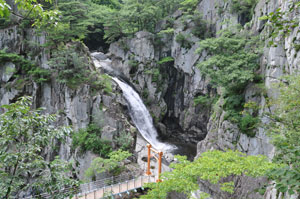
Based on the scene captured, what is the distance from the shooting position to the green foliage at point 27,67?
1750 cm

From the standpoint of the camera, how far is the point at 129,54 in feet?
85.5

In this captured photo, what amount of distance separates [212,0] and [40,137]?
24331 mm

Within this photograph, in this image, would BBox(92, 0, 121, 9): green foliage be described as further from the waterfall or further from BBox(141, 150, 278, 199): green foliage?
BBox(141, 150, 278, 199): green foliage

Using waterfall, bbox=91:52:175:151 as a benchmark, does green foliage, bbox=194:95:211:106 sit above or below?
above

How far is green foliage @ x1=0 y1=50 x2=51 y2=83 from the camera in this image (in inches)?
689

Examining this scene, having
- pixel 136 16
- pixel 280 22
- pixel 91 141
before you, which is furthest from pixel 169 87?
pixel 280 22

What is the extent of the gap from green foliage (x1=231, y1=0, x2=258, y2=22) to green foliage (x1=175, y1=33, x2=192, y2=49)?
5797 millimetres

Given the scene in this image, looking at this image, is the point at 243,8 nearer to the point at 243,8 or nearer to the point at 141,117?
the point at 243,8

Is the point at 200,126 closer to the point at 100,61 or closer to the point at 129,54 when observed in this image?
the point at 129,54

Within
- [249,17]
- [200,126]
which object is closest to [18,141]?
[249,17]

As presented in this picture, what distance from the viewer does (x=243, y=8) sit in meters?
18.3

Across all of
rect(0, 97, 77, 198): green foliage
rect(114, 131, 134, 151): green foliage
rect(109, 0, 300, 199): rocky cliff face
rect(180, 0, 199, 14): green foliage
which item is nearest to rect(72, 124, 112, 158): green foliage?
rect(114, 131, 134, 151): green foliage

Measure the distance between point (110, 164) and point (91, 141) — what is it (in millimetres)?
2799

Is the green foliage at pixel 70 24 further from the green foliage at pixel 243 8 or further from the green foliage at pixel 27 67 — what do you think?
the green foliage at pixel 243 8
